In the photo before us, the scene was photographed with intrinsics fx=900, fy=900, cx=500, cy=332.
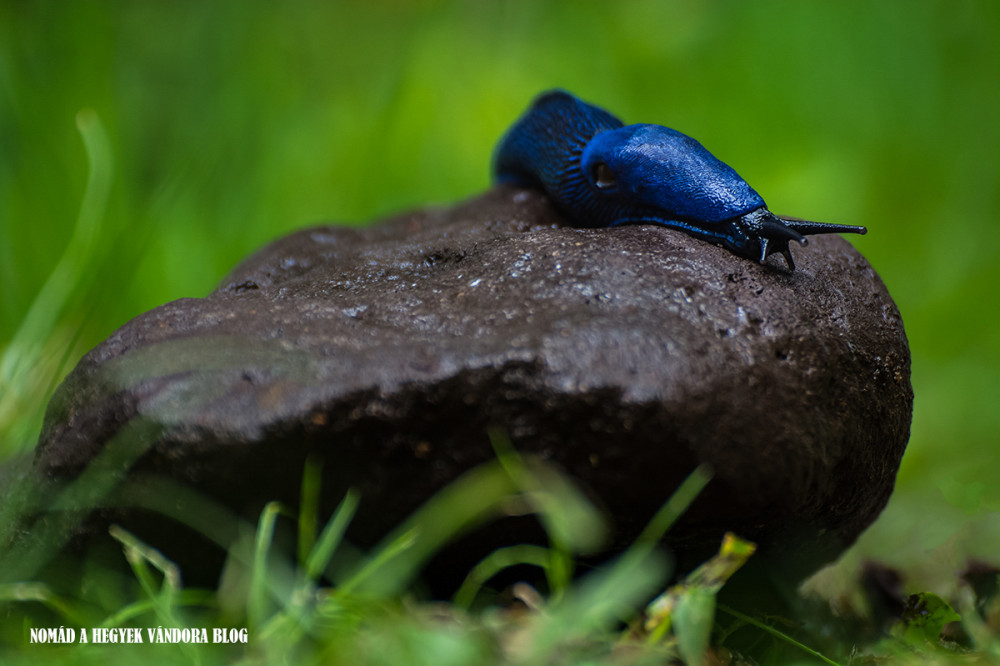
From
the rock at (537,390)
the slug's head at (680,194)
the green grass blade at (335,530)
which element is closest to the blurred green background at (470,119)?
the rock at (537,390)

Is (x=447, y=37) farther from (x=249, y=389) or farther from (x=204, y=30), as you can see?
(x=249, y=389)

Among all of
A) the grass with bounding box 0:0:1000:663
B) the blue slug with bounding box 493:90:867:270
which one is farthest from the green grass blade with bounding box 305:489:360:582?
the grass with bounding box 0:0:1000:663

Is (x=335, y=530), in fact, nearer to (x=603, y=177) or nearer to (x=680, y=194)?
(x=680, y=194)

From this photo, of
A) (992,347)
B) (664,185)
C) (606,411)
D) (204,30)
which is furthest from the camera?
(204,30)

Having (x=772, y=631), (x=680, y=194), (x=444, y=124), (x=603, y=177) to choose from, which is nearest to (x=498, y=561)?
(x=772, y=631)

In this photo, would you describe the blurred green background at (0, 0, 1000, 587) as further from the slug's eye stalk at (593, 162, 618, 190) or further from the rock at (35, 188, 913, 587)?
the slug's eye stalk at (593, 162, 618, 190)

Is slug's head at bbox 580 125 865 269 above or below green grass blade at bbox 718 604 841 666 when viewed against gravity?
above

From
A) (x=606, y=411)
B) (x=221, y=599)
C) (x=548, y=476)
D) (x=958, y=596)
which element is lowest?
(x=958, y=596)

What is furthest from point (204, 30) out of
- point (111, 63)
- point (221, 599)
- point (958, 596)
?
point (958, 596)
